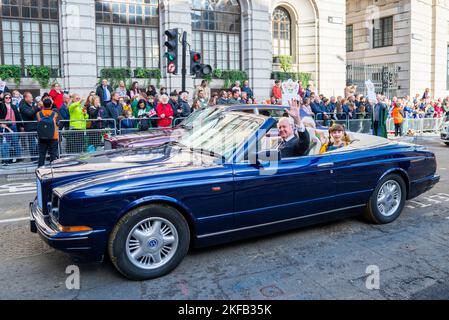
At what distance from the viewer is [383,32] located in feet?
108

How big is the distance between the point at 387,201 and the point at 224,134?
2597 millimetres

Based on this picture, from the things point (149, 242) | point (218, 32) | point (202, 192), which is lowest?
point (149, 242)

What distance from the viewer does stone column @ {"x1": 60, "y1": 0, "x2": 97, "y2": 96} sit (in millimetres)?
17938

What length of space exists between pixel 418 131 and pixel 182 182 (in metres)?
19.9

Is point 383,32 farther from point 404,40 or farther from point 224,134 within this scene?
point 224,134

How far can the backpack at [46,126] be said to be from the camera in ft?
34.7

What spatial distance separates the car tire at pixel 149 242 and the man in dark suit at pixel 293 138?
1.64 metres

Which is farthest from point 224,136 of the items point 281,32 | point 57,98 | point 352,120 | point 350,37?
point 350,37

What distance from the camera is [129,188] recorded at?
415cm

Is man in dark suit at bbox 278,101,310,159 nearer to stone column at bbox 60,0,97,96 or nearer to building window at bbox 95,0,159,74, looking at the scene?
stone column at bbox 60,0,97,96

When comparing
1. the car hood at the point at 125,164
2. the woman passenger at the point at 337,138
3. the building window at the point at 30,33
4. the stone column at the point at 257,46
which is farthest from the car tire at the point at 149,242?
the stone column at the point at 257,46

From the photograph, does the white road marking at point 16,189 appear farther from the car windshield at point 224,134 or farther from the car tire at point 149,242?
the car tire at point 149,242

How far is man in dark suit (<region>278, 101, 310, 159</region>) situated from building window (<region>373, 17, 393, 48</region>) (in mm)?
30274
